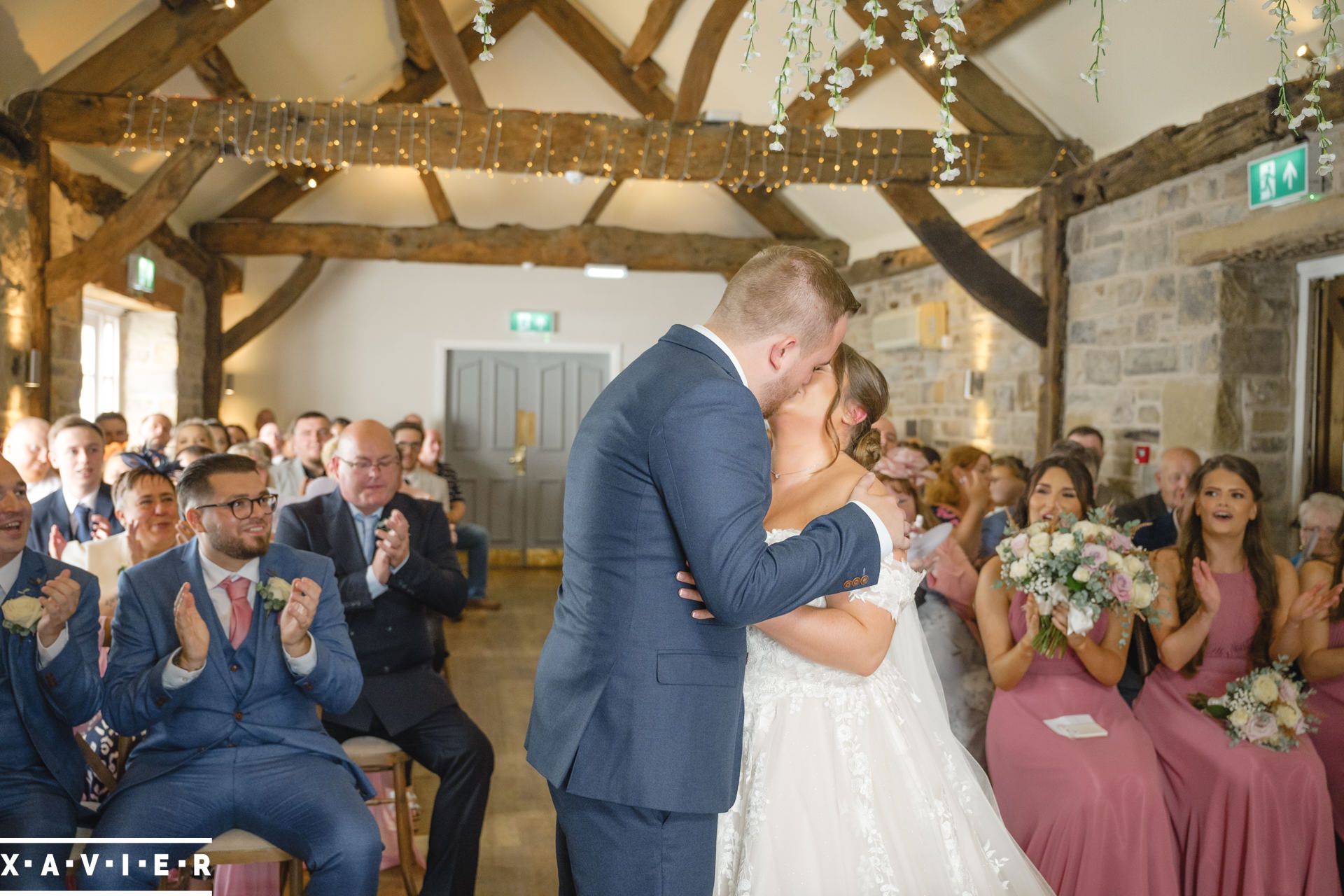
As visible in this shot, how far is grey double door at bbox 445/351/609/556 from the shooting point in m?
10.8

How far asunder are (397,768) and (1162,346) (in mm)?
4544

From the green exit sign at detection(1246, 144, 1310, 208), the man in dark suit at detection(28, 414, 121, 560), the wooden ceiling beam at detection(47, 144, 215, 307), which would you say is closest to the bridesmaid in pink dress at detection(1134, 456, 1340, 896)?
the green exit sign at detection(1246, 144, 1310, 208)

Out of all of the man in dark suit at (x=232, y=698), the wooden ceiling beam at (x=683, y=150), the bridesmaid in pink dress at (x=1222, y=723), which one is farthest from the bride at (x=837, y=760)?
the wooden ceiling beam at (x=683, y=150)

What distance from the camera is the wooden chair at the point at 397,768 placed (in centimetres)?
318

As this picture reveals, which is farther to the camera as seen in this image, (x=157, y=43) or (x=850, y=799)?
(x=157, y=43)

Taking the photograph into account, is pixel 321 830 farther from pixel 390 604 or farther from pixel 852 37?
pixel 852 37

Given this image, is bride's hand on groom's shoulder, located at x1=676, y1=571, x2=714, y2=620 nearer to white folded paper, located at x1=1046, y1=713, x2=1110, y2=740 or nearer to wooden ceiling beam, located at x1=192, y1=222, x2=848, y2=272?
white folded paper, located at x1=1046, y1=713, x2=1110, y2=740

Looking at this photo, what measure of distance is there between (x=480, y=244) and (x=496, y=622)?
3872 mm

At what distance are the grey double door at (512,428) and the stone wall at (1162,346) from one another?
15.0ft

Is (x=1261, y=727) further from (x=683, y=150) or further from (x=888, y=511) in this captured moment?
(x=683, y=150)

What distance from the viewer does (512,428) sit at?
1088 cm

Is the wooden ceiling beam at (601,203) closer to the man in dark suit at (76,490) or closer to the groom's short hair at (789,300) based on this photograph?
the man in dark suit at (76,490)

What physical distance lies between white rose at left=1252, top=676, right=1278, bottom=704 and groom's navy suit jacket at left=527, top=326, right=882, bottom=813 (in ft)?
6.46

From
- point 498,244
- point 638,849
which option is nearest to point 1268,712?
point 638,849
